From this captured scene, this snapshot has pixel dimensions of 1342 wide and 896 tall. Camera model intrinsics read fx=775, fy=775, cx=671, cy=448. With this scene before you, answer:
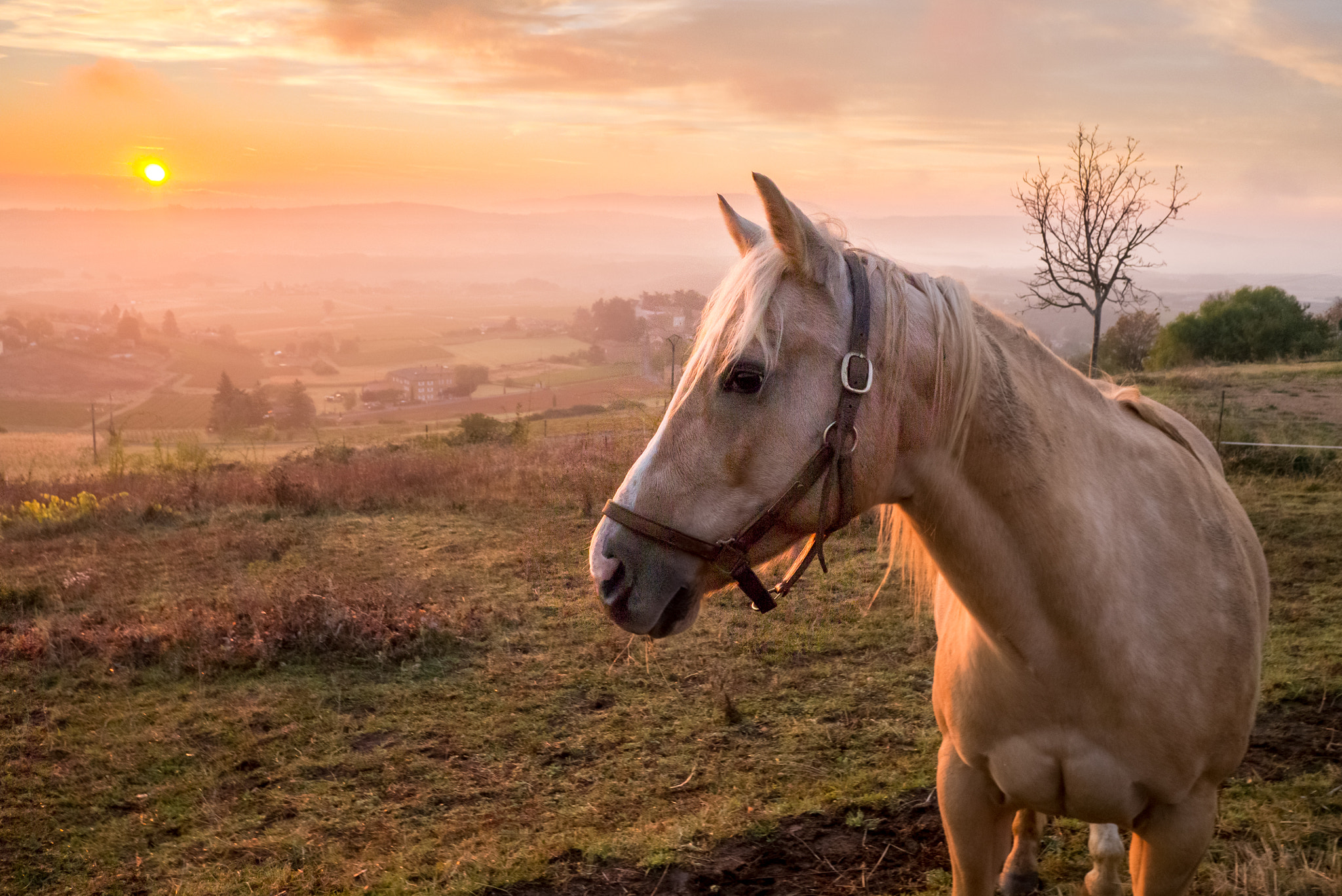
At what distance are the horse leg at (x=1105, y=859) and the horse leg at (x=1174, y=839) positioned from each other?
3.39 feet

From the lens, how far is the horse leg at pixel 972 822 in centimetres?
215

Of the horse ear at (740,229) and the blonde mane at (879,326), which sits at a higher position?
the horse ear at (740,229)

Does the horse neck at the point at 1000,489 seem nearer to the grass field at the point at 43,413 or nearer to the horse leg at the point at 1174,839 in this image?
the horse leg at the point at 1174,839

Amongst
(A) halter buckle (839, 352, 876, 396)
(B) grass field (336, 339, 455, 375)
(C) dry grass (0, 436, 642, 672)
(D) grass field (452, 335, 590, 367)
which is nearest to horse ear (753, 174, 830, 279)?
(A) halter buckle (839, 352, 876, 396)

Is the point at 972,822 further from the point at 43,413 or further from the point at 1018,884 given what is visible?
the point at 43,413

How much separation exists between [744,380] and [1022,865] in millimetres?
2897

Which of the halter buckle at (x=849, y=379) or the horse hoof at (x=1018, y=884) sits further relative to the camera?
the horse hoof at (x=1018, y=884)

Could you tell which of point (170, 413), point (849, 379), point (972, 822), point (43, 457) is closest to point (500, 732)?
point (972, 822)

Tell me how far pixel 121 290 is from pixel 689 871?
105 m

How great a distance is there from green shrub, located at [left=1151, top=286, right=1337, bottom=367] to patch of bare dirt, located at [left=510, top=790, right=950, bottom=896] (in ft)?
81.3

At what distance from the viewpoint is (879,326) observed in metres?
1.52

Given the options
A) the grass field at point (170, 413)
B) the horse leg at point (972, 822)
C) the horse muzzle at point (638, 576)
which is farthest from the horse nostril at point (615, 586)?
the grass field at point (170, 413)

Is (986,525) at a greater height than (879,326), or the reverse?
(879,326)

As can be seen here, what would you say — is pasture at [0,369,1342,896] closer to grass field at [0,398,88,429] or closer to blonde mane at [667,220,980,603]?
blonde mane at [667,220,980,603]
